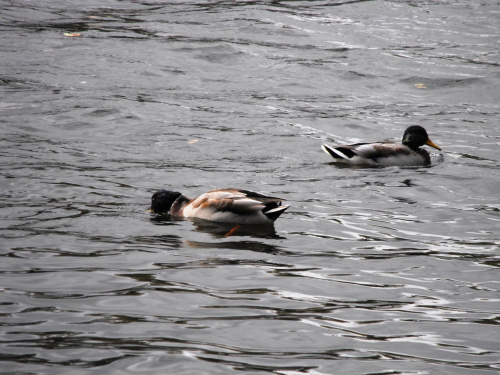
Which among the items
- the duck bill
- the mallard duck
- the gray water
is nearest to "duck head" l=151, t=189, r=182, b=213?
the mallard duck

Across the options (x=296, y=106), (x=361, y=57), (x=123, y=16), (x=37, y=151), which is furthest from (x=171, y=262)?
(x=123, y=16)

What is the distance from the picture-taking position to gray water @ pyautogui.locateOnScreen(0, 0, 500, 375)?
4.55 metres

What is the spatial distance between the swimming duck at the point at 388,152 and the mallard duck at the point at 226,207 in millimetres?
3411

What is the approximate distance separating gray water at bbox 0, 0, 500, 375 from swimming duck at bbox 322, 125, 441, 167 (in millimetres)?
228

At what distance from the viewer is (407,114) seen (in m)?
14.3

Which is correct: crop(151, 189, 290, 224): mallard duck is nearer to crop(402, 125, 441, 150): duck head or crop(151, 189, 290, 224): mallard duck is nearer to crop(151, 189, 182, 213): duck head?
crop(151, 189, 182, 213): duck head

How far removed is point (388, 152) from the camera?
11.3m

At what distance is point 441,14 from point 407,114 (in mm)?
10638

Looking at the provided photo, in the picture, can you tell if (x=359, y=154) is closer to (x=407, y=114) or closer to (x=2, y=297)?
(x=407, y=114)

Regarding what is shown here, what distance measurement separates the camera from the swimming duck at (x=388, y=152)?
1109 cm

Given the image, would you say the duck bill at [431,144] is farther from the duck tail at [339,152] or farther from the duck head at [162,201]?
the duck head at [162,201]

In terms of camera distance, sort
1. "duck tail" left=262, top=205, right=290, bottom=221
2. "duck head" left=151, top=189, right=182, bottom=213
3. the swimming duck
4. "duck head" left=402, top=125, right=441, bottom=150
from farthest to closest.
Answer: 1. "duck head" left=402, top=125, right=441, bottom=150
2. the swimming duck
3. "duck head" left=151, top=189, right=182, bottom=213
4. "duck tail" left=262, top=205, right=290, bottom=221

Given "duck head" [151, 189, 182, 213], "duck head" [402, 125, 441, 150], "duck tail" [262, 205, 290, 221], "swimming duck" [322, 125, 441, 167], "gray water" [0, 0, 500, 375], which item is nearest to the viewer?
"gray water" [0, 0, 500, 375]

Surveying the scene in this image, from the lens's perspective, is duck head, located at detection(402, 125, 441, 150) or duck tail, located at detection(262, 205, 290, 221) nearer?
duck tail, located at detection(262, 205, 290, 221)
